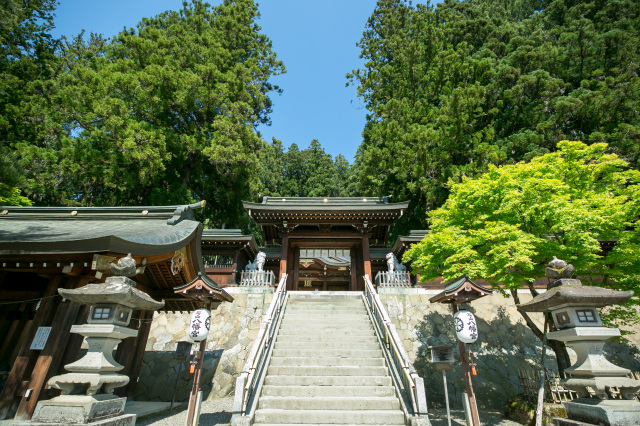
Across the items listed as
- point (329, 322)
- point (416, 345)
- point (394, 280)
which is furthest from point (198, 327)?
point (394, 280)

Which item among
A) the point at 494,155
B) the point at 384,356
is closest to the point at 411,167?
the point at 494,155

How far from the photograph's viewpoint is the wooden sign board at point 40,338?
5836mm

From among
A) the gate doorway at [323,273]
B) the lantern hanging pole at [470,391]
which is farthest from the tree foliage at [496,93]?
the lantern hanging pole at [470,391]

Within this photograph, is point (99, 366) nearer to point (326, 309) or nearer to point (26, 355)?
point (26, 355)

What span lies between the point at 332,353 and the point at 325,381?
1.09 metres

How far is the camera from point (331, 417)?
18.8 feet

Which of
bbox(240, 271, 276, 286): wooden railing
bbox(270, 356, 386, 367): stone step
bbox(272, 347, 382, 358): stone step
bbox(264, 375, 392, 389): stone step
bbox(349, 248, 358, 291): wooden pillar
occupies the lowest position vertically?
bbox(264, 375, 392, 389): stone step

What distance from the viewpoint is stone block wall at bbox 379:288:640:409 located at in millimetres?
10133

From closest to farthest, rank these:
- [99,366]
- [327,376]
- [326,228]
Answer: [99,366] → [327,376] → [326,228]

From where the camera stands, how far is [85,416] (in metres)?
3.82

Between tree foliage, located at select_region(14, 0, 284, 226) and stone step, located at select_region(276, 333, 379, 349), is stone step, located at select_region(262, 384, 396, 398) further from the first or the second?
tree foliage, located at select_region(14, 0, 284, 226)

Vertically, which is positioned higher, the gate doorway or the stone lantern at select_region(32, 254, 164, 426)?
the gate doorway

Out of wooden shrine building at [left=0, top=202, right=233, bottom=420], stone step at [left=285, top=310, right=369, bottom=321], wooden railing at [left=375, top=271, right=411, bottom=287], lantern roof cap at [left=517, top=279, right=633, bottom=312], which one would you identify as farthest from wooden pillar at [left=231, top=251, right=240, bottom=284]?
lantern roof cap at [left=517, top=279, right=633, bottom=312]

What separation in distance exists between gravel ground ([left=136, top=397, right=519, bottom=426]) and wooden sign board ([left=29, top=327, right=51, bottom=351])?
2.80 m
